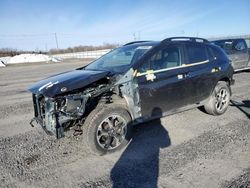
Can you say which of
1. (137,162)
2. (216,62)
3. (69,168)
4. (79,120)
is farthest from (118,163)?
(216,62)

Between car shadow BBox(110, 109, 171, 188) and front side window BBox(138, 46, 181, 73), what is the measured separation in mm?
1325

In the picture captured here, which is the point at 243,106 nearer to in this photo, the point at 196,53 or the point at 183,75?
the point at 196,53

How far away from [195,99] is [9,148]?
386 cm

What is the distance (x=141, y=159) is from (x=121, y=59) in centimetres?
213

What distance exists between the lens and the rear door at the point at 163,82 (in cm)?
451

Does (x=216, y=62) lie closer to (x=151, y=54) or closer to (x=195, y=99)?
(x=195, y=99)

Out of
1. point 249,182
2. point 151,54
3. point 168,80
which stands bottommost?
point 249,182

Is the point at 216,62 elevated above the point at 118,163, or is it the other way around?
the point at 216,62

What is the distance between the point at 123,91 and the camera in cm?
434

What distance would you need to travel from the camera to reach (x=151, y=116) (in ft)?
15.4

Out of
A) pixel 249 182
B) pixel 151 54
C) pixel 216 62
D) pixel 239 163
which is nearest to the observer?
pixel 249 182

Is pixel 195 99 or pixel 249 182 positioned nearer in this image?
pixel 249 182

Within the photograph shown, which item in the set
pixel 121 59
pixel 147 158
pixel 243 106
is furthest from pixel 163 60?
pixel 243 106

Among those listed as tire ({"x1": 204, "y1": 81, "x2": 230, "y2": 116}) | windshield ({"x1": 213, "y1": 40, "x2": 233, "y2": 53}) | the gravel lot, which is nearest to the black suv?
tire ({"x1": 204, "y1": 81, "x2": 230, "y2": 116})
